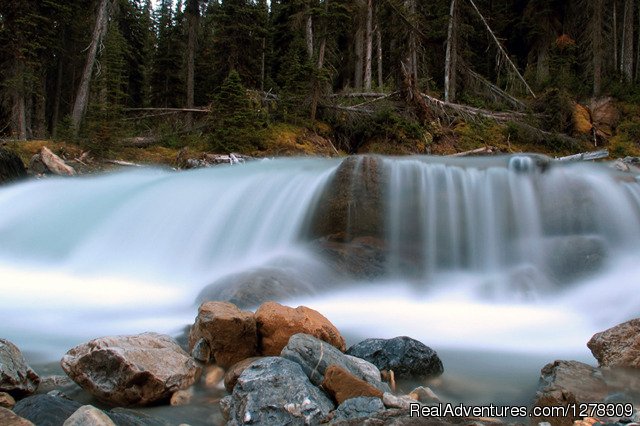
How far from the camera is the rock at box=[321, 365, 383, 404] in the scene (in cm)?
335

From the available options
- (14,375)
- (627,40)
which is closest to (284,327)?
(14,375)

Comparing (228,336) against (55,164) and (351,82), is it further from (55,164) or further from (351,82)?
(351,82)

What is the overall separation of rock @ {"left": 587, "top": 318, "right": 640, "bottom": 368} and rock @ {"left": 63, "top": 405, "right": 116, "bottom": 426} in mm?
3609

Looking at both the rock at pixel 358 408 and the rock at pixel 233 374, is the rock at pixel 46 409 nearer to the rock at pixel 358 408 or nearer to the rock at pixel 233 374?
the rock at pixel 233 374

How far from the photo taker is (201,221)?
9.06m

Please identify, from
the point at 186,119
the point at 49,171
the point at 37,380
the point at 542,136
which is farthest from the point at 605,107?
the point at 37,380

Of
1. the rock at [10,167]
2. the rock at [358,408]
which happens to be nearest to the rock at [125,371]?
the rock at [358,408]

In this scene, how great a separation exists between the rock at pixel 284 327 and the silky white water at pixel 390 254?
3.49 ft

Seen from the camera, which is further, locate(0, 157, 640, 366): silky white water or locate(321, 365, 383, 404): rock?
locate(0, 157, 640, 366): silky white water

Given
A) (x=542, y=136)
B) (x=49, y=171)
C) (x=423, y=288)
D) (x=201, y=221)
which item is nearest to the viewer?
(x=423, y=288)

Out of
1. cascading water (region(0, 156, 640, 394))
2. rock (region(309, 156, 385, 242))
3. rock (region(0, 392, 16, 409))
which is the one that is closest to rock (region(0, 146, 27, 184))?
cascading water (region(0, 156, 640, 394))

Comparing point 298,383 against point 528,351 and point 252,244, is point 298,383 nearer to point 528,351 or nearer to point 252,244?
point 528,351

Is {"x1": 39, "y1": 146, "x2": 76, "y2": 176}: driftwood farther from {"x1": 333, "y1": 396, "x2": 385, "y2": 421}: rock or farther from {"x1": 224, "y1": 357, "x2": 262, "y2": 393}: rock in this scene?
{"x1": 333, "y1": 396, "x2": 385, "y2": 421}: rock

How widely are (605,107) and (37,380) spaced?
67.5 feet
